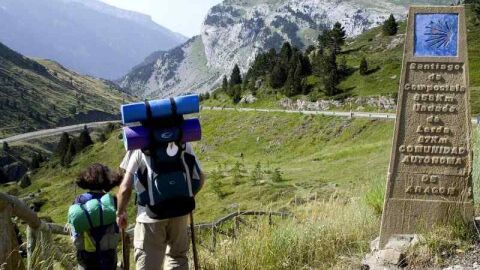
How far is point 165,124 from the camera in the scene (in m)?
4.55

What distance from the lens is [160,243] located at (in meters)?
4.84

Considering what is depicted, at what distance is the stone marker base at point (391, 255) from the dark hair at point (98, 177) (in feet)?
8.75

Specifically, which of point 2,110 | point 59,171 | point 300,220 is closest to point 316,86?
point 59,171

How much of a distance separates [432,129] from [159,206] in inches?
123

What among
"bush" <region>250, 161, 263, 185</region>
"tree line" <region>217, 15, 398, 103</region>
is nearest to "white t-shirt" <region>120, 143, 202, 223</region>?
"bush" <region>250, 161, 263, 185</region>

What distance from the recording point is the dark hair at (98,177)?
5.13m

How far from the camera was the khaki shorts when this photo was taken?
188 inches

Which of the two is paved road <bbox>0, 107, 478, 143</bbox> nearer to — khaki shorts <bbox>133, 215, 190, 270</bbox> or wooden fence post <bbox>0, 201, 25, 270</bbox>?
khaki shorts <bbox>133, 215, 190, 270</bbox>

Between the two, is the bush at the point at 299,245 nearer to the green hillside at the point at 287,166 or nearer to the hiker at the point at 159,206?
the green hillside at the point at 287,166

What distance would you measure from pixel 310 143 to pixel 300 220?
156 ft

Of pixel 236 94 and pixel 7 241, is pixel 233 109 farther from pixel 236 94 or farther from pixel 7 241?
pixel 7 241

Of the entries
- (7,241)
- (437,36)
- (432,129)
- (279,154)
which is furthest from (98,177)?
(279,154)

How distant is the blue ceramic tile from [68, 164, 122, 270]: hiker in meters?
3.53

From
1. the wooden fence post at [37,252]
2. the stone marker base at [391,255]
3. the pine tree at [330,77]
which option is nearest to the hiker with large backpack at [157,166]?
the wooden fence post at [37,252]
